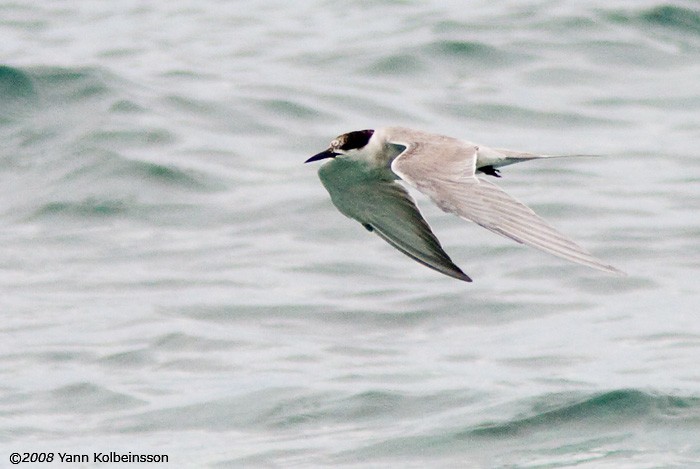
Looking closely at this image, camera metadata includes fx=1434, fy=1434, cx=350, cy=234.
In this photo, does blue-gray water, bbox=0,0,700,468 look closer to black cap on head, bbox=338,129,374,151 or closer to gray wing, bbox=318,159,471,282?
gray wing, bbox=318,159,471,282

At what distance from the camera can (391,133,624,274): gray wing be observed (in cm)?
640

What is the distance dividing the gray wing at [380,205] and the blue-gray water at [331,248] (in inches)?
62.2

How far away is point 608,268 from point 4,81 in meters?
12.8

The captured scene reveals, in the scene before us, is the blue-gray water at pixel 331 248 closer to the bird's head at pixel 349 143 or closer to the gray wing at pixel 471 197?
the bird's head at pixel 349 143

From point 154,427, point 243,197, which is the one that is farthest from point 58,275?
point 154,427

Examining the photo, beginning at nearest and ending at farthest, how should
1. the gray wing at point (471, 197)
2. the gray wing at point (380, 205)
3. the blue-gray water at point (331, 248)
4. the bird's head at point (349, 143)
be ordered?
the gray wing at point (471, 197)
the bird's head at point (349, 143)
the gray wing at point (380, 205)
the blue-gray water at point (331, 248)

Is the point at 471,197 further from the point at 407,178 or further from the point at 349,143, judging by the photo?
the point at 349,143

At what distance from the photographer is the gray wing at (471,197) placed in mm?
6398

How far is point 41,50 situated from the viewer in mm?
19547

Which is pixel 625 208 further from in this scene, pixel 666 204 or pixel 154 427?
pixel 154 427
